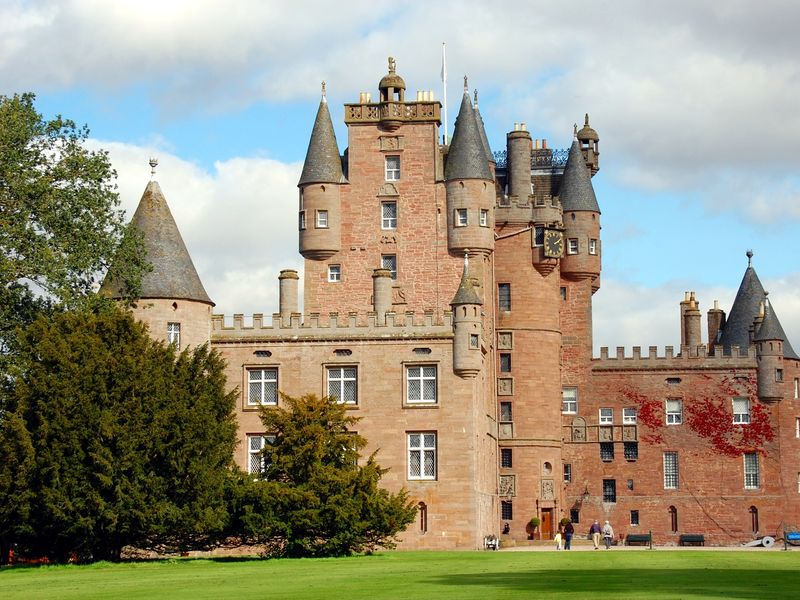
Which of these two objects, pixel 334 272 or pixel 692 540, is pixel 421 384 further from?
pixel 692 540

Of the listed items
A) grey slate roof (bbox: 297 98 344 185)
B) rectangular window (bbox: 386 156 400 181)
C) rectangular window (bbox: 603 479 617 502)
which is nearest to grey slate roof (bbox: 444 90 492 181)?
rectangular window (bbox: 386 156 400 181)

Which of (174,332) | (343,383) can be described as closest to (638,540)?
(343,383)

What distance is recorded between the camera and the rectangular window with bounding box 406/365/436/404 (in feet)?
201

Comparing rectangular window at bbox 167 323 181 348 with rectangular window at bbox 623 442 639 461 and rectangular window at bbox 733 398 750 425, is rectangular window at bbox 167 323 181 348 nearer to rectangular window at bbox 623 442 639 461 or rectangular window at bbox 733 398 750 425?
rectangular window at bbox 623 442 639 461

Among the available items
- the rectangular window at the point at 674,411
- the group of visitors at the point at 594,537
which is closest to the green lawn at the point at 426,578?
the group of visitors at the point at 594,537

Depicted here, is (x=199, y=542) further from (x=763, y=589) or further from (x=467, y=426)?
(x=763, y=589)

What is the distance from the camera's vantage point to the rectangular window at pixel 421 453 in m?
60.8

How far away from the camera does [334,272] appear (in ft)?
226

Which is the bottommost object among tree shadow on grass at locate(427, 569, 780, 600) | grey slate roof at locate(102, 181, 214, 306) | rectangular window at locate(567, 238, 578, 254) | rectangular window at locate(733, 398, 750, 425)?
tree shadow on grass at locate(427, 569, 780, 600)

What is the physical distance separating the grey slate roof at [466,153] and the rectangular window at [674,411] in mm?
17178

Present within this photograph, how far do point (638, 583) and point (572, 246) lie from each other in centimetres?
4712

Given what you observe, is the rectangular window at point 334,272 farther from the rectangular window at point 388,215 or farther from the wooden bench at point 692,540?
the wooden bench at point 692,540

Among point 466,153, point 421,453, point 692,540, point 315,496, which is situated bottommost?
point 692,540

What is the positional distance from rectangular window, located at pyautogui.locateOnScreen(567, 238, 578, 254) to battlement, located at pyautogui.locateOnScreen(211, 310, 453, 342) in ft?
57.8
